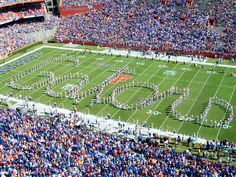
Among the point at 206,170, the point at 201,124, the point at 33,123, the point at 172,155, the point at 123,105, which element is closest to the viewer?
the point at 206,170

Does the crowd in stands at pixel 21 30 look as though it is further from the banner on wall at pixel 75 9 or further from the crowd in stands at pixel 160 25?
the crowd in stands at pixel 160 25

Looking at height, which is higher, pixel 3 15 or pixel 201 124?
pixel 3 15

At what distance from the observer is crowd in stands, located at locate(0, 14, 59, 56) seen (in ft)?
180

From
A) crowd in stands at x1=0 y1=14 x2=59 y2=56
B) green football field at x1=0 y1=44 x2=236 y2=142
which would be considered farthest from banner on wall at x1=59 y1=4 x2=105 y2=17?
green football field at x1=0 y1=44 x2=236 y2=142

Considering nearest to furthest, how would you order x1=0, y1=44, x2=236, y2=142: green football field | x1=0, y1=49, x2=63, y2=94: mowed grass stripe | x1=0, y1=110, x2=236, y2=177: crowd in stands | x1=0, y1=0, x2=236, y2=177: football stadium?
x1=0, y1=110, x2=236, y2=177: crowd in stands → x1=0, y1=0, x2=236, y2=177: football stadium → x1=0, y1=44, x2=236, y2=142: green football field → x1=0, y1=49, x2=63, y2=94: mowed grass stripe

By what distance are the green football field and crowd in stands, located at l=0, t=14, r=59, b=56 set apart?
21.4 feet

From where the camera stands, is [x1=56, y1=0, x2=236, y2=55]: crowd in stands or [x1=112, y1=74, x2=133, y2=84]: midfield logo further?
[x1=56, y1=0, x2=236, y2=55]: crowd in stands

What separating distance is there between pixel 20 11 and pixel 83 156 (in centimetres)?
4855

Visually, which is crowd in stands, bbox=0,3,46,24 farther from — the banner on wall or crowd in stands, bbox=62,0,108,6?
crowd in stands, bbox=62,0,108,6

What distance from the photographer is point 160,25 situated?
186 ft

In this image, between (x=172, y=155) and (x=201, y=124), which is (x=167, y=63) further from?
(x=172, y=155)

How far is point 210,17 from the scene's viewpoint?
185 feet

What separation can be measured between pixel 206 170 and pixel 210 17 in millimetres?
39883

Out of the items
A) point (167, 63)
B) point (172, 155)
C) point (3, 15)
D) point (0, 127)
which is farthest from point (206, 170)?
point (3, 15)
